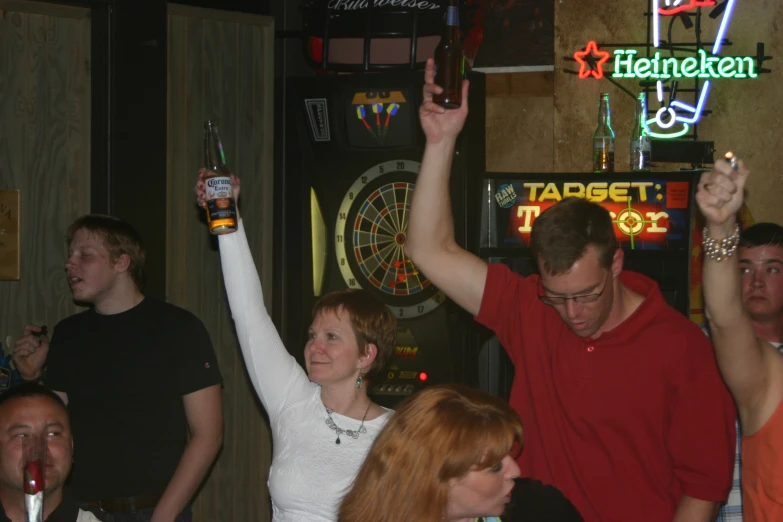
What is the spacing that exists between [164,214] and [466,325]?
135 centimetres

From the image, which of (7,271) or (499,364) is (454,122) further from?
(7,271)

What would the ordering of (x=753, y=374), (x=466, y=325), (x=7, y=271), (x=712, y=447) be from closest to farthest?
(x=753, y=374)
(x=712, y=447)
(x=7, y=271)
(x=466, y=325)

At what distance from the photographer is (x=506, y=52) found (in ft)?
21.4

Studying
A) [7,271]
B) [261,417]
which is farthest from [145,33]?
[261,417]

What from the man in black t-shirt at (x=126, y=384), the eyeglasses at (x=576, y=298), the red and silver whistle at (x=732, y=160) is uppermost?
the red and silver whistle at (x=732, y=160)

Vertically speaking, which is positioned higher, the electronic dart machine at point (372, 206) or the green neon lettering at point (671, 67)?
the green neon lettering at point (671, 67)

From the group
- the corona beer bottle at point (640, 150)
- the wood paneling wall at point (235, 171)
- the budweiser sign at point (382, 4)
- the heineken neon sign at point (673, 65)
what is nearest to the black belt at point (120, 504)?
the wood paneling wall at point (235, 171)

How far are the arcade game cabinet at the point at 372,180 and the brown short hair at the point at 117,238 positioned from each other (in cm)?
126

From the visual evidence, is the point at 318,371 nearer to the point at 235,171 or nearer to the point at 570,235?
the point at 570,235

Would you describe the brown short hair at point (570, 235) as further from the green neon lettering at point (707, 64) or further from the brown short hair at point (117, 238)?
the green neon lettering at point (707, 64)

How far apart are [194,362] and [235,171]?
1534 millimetres

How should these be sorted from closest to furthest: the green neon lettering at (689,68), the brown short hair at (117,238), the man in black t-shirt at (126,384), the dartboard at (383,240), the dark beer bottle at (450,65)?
the dark beer bottle at (450,65) < the man in black t-shirt at (126,384) < the brown short hair at (117,238) < the dartboard at (383,240) < the green neon lettering at (689,68)

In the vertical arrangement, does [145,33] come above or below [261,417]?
above

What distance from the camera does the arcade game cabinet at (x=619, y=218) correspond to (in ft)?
11.6
